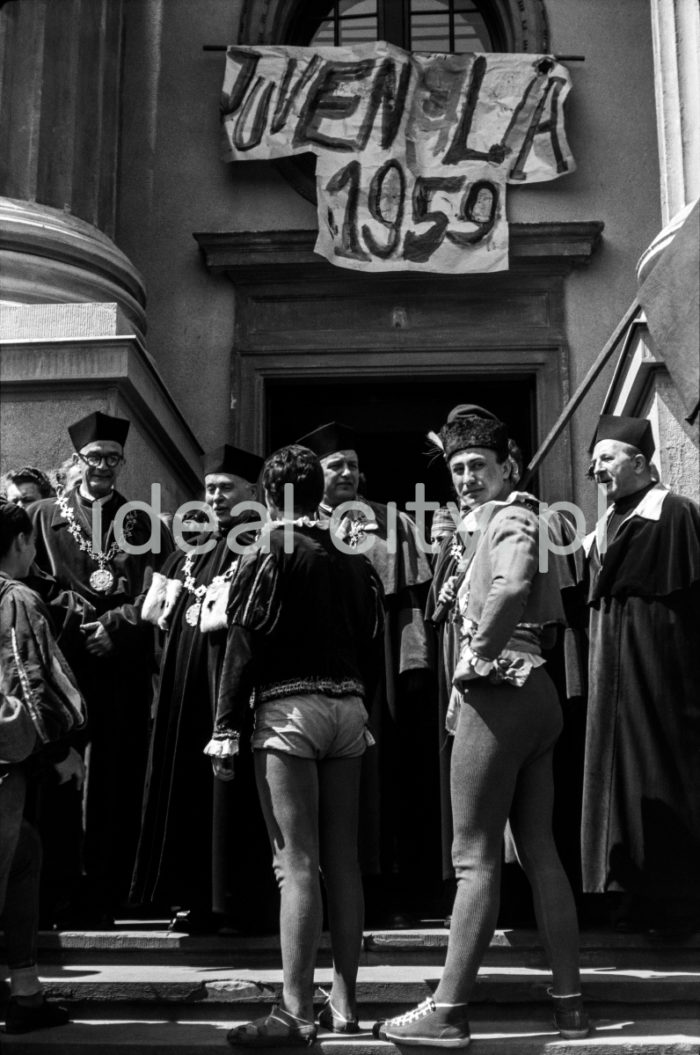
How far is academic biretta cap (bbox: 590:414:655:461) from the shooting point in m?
5.96

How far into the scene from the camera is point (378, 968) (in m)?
5.16

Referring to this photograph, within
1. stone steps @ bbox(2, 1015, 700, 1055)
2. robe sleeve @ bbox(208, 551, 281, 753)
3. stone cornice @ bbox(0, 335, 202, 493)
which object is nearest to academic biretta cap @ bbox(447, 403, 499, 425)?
robe sleeve @ bbox(208, 551, 281, 753)

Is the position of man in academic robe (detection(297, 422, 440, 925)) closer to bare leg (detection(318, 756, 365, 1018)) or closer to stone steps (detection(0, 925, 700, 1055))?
stone steps (detection(0, 925, 700, 1055))

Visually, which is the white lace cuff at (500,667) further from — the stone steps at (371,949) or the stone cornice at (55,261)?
the stone cornice at (55,261)

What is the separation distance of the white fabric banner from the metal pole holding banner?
4.72 feet

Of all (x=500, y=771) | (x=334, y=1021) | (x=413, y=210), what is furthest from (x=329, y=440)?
(x=413, y=210)

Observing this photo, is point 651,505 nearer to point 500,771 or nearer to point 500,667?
point 500,667

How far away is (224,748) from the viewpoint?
4.53 m

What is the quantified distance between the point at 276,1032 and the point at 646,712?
2.09 meters

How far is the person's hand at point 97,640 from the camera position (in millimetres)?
6133

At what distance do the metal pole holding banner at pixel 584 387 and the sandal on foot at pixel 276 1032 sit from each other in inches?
173

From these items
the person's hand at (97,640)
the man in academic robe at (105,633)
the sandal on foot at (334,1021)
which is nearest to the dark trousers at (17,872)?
the sandal on foot at (334,1021)

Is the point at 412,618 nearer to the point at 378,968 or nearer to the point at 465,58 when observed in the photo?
the point at 378,968

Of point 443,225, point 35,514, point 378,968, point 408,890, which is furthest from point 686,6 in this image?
point 378,968
